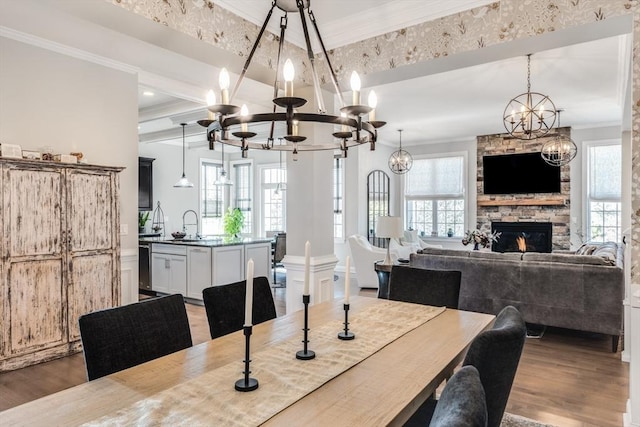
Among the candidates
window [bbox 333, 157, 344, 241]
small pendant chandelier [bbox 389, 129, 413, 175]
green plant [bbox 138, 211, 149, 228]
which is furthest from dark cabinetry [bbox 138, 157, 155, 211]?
small pendant chandelier [bbox 389, 129, 413, 175]

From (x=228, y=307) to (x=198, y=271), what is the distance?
3.89 meters

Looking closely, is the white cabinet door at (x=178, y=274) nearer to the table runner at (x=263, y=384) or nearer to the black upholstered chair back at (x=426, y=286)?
the black upholstered chair back at (x=426, y=286)

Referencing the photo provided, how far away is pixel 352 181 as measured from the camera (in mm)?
8766

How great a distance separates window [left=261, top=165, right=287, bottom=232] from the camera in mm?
10156

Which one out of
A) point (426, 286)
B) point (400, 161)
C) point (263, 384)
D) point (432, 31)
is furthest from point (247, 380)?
point (400, 161)

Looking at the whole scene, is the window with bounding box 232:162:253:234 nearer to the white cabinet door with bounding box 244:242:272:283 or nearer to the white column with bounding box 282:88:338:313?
the white cabinet door with bounding box 244:242:272:283

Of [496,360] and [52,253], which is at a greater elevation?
[52,253]

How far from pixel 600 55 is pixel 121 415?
5.15 metres

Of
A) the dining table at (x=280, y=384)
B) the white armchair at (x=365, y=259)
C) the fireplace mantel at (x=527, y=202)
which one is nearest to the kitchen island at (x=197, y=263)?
the white armchair at (x=365, y=259)

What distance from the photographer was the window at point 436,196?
363 inches

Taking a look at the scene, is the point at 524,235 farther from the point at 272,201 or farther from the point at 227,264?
the point at 227,264

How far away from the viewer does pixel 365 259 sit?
6.97 metres

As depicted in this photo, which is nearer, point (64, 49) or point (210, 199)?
point (64, 49)

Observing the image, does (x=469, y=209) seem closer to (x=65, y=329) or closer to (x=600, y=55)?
(x=600, y=55)
